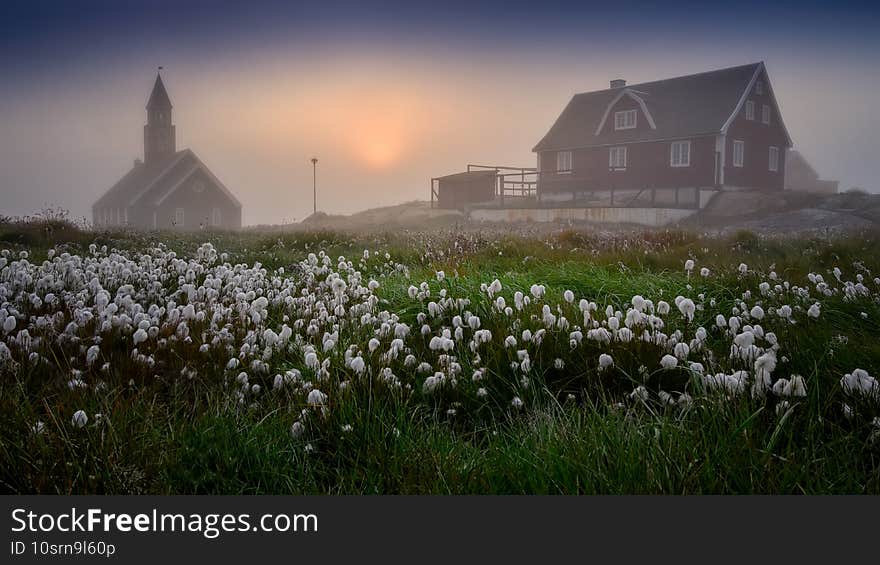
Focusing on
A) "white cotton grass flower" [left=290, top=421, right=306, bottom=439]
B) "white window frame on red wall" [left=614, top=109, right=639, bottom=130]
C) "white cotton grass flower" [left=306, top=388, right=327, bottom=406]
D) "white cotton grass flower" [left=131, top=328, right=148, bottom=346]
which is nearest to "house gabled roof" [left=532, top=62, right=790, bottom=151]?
"white window frame on red wall" [left=614, top=109, right=639, bottom=130]

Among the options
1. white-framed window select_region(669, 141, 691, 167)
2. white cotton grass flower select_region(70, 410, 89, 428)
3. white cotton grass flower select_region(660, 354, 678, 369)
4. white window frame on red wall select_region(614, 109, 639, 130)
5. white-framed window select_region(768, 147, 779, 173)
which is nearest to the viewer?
white cotton grass flower select_region(70, 410, 89, 428)

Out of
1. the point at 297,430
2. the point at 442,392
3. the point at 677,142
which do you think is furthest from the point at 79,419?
the point at 677,142

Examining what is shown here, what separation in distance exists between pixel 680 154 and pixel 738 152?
308 centimetres

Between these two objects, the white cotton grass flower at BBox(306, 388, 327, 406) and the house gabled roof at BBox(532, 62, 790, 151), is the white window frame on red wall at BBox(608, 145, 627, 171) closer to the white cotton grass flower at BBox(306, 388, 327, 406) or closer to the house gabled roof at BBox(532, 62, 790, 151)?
the house gabled roof at BBox(532, 62, 790, 151)

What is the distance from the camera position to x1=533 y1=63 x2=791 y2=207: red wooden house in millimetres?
Answer: 31859

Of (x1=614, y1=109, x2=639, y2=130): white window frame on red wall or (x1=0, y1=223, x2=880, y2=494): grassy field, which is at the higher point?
(x1=614, y1=109, x2=639, y2=130): white window frame on red wall

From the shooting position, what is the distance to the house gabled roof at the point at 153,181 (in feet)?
117

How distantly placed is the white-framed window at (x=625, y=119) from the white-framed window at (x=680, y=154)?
2.61 m

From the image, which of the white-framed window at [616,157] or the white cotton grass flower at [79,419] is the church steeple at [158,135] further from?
the white cotton grass flower at [79,419]

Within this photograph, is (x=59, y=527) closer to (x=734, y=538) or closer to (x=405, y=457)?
(x=405, y=457)

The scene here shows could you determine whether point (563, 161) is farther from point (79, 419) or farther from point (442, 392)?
point (79, 419)

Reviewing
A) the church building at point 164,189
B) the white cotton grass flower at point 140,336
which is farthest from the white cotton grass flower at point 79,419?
the church building at point 164,189

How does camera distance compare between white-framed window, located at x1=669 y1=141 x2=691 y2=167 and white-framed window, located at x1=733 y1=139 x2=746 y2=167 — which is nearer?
white-framed window, located at x1=669 y1=141 x2=691 y2=167

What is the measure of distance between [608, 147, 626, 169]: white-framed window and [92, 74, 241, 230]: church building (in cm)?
2246
